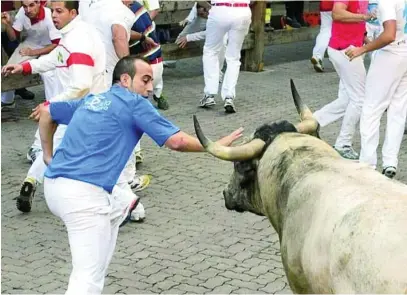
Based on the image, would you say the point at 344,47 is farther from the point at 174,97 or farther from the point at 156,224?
the point at 174,97

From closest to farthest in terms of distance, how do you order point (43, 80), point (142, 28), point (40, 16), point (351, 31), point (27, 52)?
1. point (351, 31)
2. point (142, 28)
3. point (43, 80)
4. point (27, 52)
5. point (40, 16)

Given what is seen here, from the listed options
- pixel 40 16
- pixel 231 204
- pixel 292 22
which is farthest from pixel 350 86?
pixel 292 22

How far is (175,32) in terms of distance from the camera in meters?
16.6

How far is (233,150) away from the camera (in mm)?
4781

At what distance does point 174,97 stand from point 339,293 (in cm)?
956

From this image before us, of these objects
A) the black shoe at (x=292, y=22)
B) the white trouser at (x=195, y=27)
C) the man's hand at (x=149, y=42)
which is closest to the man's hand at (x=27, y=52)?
the man's hand at (x=149, y=42)

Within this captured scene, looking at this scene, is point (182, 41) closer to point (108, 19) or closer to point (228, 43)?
point (228, 43)

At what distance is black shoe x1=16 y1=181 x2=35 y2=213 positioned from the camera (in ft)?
26.1

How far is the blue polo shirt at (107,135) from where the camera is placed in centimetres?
523

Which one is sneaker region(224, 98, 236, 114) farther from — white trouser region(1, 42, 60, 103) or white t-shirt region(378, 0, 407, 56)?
white t-shirt region(378, 0, 407, 56)

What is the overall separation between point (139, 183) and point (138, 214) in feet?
3.12

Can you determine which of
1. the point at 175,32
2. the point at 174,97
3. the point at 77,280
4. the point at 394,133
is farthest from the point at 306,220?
the point at 175,32

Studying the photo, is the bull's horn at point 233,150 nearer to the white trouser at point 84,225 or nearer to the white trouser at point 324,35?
the white trouser at point 84,225

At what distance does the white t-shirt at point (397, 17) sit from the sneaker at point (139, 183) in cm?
265
